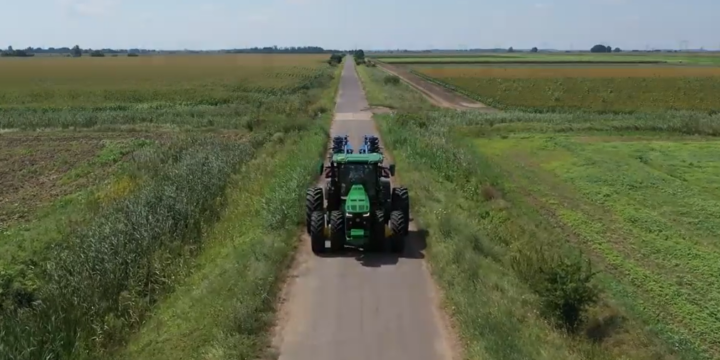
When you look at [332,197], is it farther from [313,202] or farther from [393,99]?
[393,99]

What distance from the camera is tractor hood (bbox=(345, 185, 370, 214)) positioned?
15.0m

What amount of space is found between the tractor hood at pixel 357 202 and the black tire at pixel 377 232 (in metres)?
0.49

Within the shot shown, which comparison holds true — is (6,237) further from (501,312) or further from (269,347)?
(501,312)

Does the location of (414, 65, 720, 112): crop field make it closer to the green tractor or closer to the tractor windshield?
the green tractor

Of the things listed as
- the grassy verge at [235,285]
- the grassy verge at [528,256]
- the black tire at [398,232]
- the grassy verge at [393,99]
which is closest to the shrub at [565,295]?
the grassy verge at [528,256]

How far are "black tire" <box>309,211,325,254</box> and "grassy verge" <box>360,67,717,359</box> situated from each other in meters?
2.88

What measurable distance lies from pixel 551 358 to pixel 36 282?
1132 centimetres

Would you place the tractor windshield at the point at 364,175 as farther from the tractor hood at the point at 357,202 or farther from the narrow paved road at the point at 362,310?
the narrow paved road at the point at 362,310

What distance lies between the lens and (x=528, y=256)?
15.6m

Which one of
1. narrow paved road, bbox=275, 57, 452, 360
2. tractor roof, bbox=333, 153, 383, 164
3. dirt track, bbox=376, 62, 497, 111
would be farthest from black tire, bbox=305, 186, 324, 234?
dirt track, bbox=376, 62, 497, 111

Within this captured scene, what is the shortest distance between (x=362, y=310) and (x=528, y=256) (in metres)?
5.28

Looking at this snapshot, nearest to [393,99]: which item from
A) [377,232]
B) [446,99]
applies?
[446,99]

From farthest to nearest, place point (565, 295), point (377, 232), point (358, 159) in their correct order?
point (358, 159)
point (377, 232)
point (565, 295)

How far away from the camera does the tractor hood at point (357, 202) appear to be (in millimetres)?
15016
